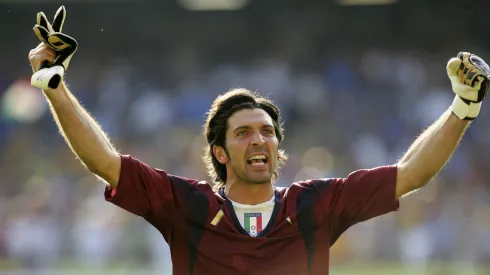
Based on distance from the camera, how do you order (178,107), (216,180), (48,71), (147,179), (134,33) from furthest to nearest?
(134,33), (178,107), (216,180), (147,179), (48,71)

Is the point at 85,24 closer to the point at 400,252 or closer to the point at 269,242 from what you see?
the point at 400,252

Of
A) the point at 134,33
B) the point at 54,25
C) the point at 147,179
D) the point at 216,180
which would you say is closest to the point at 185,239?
the point at 147,179

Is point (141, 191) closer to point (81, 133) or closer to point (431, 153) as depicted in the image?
point (81, 133)

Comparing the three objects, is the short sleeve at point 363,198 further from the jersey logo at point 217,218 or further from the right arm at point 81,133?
the right arm at point 81,133

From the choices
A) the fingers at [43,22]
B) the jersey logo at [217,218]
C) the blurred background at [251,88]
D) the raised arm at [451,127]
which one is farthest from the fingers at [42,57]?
the blurred background at [251,88]

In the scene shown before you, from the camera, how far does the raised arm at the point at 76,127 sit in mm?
4508

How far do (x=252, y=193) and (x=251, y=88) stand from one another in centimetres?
1138

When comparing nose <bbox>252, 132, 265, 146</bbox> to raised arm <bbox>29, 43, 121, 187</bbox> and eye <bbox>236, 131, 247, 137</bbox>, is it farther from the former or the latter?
raised arm <bbox>29, 43, 121, 187</bbox>

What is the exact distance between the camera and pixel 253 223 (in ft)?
16.3

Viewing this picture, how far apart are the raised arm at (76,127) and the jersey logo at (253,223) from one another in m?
0.72

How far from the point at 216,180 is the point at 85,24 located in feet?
43.7

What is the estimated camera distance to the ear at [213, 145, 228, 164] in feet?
17.7

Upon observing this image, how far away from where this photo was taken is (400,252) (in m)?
14.1

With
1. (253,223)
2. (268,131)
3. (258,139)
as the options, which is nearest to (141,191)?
(253,223)
